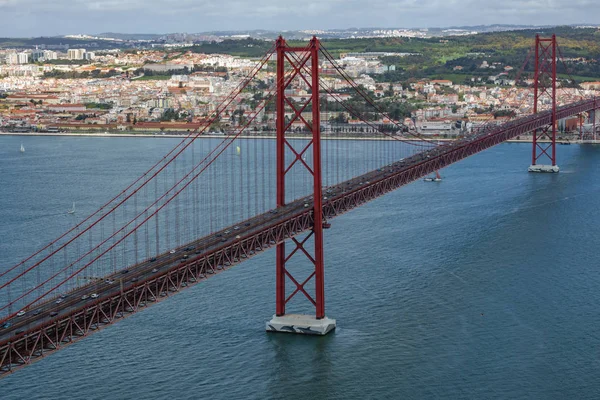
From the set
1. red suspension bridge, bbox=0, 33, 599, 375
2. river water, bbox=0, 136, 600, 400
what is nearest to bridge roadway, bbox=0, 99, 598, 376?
red suspension bridge, bbox=0, 33, 599, 375

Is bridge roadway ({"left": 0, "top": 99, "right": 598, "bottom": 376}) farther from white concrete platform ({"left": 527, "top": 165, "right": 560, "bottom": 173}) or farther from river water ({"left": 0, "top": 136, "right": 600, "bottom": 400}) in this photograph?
white concrete platform ({"left": 527, "top": 165, "right": 560, "bottom": 173})

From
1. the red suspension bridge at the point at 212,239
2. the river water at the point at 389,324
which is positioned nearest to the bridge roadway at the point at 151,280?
the red suspension bridge at the point at 212,239

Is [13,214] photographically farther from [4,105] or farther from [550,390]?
[4,105]

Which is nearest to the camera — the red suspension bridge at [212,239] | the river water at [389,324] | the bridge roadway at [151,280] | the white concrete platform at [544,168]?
the bridge roadway at [151,280]

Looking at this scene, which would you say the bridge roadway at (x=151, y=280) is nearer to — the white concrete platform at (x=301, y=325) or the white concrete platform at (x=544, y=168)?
the white concrete platform at (x=301, y=325)

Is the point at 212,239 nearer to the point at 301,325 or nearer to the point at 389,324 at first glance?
the point at 301,325

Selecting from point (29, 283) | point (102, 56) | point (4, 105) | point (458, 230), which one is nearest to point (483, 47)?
point (102, 56)

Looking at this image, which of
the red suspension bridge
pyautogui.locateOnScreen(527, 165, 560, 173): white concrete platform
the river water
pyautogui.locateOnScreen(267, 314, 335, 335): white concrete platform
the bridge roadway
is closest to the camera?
the bridge roadway
